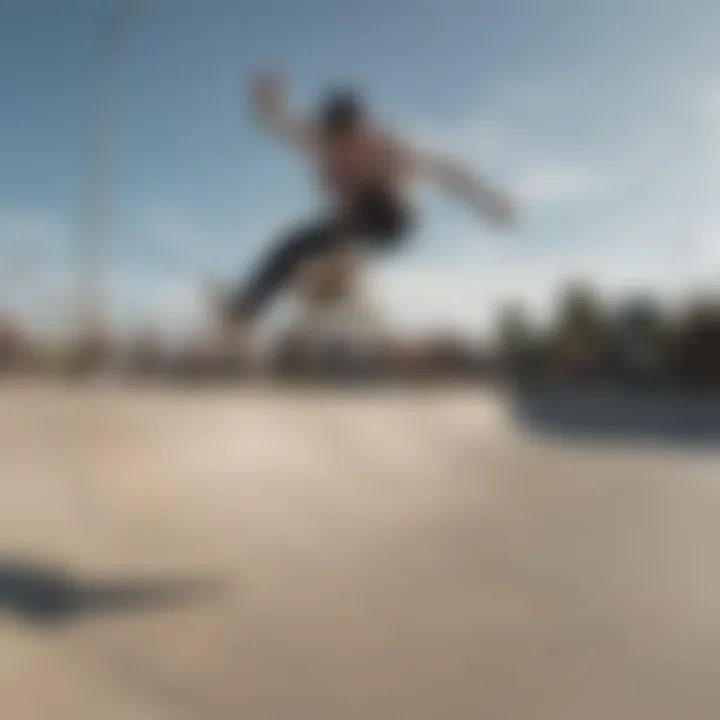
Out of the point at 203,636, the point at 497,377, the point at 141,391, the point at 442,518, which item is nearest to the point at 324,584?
the point at 203,636

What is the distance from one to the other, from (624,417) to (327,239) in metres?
7.59

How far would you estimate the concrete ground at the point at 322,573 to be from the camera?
2.31m

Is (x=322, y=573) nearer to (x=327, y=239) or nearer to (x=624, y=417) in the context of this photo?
(x=327, y=239)

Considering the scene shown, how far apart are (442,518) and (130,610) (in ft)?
6.74

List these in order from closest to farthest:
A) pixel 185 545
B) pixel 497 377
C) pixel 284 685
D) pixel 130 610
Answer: pixel 284 685 < pixel 130 610 < pixel 185 545 < pixel 497 377

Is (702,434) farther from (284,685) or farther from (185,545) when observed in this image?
(284,685)

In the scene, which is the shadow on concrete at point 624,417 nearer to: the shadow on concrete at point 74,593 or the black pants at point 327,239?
the black pants at point 327,239

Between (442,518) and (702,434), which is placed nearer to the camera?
(442,518)

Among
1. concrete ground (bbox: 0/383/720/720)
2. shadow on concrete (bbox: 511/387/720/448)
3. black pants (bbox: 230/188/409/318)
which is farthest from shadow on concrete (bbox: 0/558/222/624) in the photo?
shadow on concrete (bbox: 511/387/720/448)

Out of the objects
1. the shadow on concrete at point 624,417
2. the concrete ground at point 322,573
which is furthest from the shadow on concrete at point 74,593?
the shadow on concrete at point 624,417

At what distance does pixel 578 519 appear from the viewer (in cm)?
451

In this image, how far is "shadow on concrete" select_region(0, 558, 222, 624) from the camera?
109 inches

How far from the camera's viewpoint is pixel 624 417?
1186 centimetres

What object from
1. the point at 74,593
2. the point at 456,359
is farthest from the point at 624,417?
the point at 74,593
